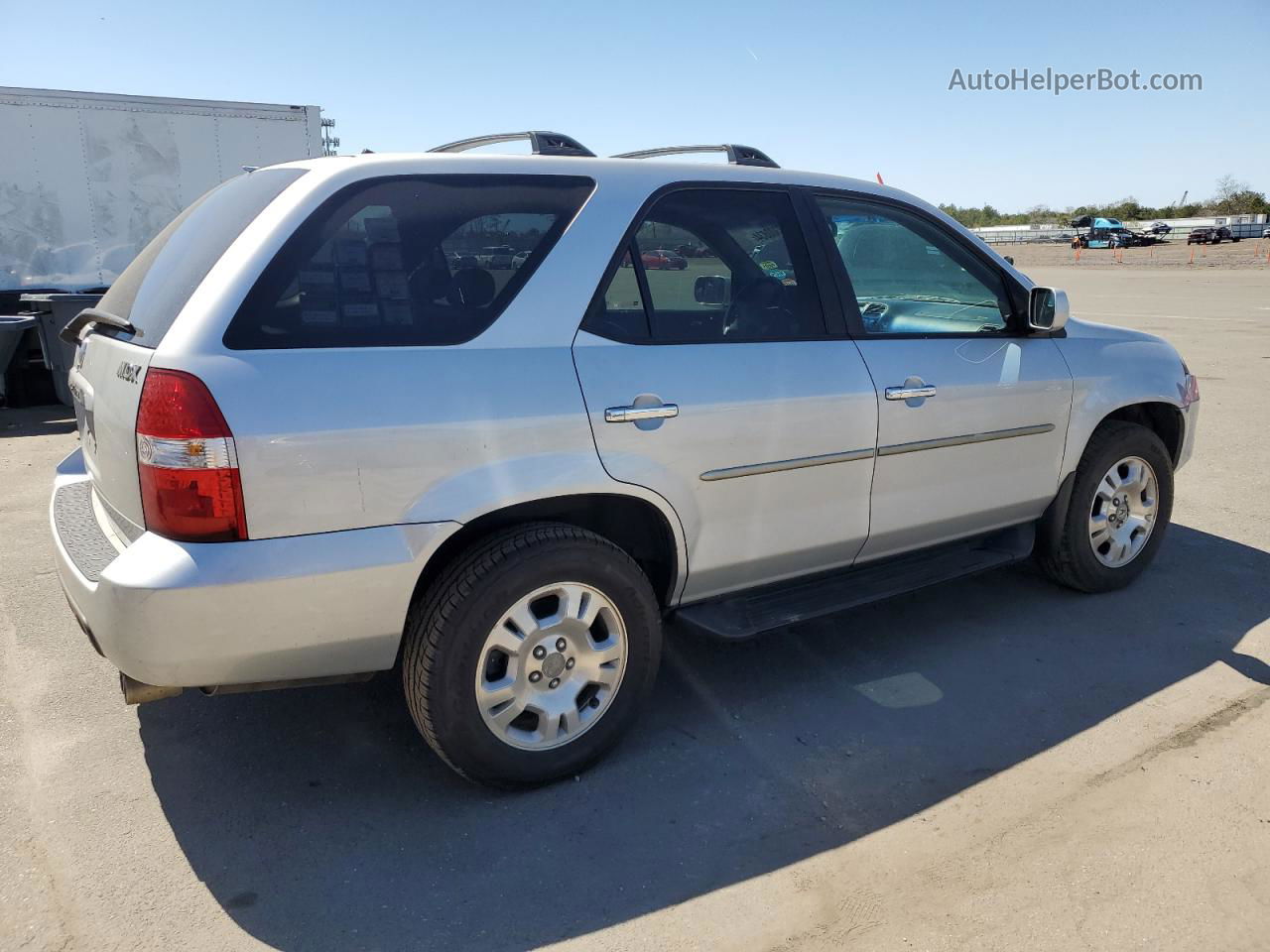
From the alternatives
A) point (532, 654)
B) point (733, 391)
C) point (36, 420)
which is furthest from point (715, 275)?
point (36, 420)

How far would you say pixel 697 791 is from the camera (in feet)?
9.64

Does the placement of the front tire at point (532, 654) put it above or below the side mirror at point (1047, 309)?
below

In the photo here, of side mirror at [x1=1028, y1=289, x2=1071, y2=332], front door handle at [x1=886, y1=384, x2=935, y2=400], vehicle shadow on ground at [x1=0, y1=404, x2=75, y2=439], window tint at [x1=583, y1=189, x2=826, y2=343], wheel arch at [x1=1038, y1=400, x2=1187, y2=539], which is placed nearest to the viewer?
window tint at [x1=583, y1=189, x2=826, y2=343]

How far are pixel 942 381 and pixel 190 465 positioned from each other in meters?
2.61

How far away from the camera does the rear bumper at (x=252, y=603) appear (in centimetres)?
235

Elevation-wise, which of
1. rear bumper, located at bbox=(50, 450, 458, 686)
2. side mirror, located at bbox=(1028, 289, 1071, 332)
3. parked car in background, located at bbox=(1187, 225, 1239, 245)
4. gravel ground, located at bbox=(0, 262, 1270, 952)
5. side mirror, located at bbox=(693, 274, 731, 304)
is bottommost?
gravel ground, located at bbox=(0, 262, 1270, 952)

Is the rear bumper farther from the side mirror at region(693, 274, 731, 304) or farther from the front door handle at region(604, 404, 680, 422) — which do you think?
the side mirror at region(693, 274, 731, 304)

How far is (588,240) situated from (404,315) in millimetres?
636

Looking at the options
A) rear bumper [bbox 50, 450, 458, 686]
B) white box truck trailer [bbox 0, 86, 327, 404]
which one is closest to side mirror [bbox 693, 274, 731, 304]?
rear bumper [bbox 50, 450, 458, 686]

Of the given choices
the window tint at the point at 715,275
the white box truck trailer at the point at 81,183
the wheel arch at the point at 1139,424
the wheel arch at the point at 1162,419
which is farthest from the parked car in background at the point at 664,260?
the white box truck trailer at the point at 81,183

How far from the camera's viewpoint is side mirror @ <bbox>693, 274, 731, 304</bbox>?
10.7ft

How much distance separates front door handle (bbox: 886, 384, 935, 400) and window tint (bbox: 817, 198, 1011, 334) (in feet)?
0.83

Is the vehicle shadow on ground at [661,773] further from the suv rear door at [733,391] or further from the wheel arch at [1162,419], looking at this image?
the wheel arch at [1162,419]

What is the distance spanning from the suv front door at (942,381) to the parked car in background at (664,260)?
65 cm
